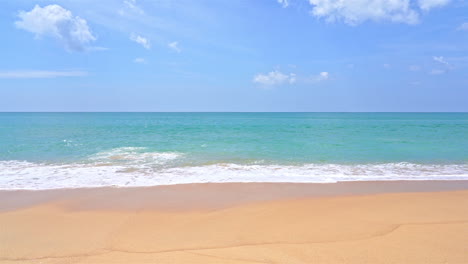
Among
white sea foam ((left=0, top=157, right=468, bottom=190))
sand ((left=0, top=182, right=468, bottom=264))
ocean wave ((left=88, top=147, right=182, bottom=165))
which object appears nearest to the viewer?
sand ((left=0, top=182, right=468, bottom=264))

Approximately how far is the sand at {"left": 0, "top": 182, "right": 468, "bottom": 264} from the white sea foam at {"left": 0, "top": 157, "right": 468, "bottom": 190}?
936 mm

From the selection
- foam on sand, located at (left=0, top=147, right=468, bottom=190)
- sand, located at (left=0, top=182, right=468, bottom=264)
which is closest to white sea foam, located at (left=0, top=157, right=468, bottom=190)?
foam on sand, located at (left=0, top=147, right=468, bottom=190)

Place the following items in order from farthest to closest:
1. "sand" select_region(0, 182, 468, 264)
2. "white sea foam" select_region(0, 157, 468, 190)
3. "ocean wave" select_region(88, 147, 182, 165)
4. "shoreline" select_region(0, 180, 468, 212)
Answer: "ocean wave" select_region(88, 147, 182, 165)
"white sea foam" select_region(0, 157, 468, 190)
"shoreline" select_region(0, 180, 468, 212)
"sand" select_region(0, 182, 468, 264)

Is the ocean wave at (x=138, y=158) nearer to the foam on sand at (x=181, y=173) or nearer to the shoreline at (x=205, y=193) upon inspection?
the foam on sand at (x=181, y=173)

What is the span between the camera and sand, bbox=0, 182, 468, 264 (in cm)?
364

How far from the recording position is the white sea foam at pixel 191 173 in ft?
26.3

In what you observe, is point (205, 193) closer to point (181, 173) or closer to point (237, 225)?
point (237, 225)

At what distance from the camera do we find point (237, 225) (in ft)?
15.4

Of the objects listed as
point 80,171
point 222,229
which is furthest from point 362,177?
point 80,171

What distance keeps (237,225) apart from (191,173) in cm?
479

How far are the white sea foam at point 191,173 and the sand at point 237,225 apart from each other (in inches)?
36.8

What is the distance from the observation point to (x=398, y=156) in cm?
1248

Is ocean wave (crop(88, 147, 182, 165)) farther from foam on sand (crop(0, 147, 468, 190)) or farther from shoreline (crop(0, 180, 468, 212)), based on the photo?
shoreline (crop(0, 180, 468, 212))

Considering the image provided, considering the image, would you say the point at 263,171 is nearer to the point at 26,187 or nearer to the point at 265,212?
the point at 265,212
